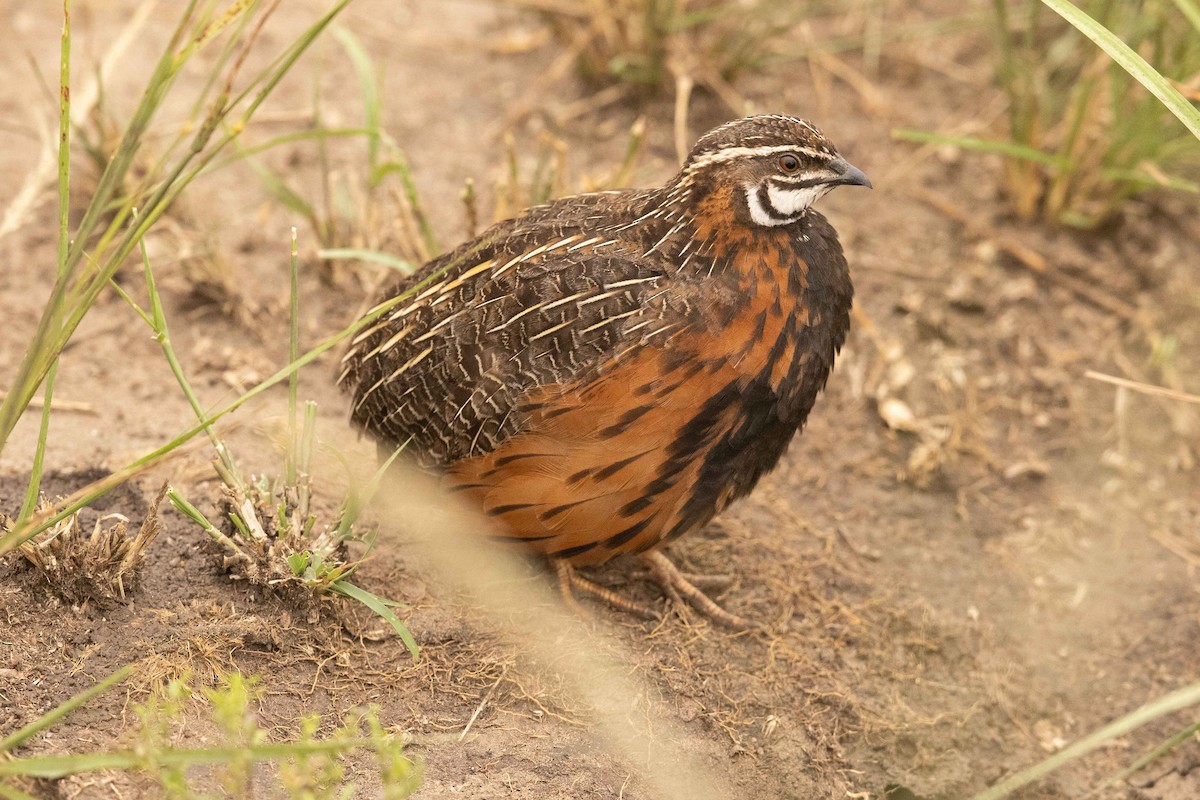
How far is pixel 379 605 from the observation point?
3.69 m

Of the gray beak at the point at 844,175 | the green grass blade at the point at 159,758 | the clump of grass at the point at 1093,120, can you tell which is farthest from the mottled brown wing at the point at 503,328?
the clump of grass at the point at 1093,120

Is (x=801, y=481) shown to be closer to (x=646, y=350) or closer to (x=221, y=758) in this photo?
(x=646, y=350)

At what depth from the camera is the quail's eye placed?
155 inches

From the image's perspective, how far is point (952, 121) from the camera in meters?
6.80

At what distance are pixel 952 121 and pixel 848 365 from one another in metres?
1.81

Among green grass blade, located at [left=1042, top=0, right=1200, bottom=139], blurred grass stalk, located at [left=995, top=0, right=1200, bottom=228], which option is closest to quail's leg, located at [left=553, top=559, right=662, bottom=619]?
green grass blade, located at [left=1042, top=0, right=1200, bottom=139]

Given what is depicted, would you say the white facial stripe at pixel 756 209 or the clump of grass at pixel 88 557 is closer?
the clump of grass at pixel 88 557

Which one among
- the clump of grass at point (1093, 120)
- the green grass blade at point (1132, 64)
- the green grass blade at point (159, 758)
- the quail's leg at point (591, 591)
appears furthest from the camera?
the clump of grass at point (1093, 120)

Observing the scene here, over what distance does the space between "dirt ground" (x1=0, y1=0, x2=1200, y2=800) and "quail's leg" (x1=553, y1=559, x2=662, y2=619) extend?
0.07m

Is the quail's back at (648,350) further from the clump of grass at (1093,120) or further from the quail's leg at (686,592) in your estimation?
the clump of grass at (1093,120)

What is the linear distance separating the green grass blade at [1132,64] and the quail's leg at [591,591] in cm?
229

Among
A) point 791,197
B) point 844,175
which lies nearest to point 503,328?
point 791,197

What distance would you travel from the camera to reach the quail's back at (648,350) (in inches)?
152

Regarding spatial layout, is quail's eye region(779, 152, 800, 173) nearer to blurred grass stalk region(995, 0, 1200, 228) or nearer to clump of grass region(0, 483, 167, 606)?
clump of grass region(0, 483, 167, 606)
